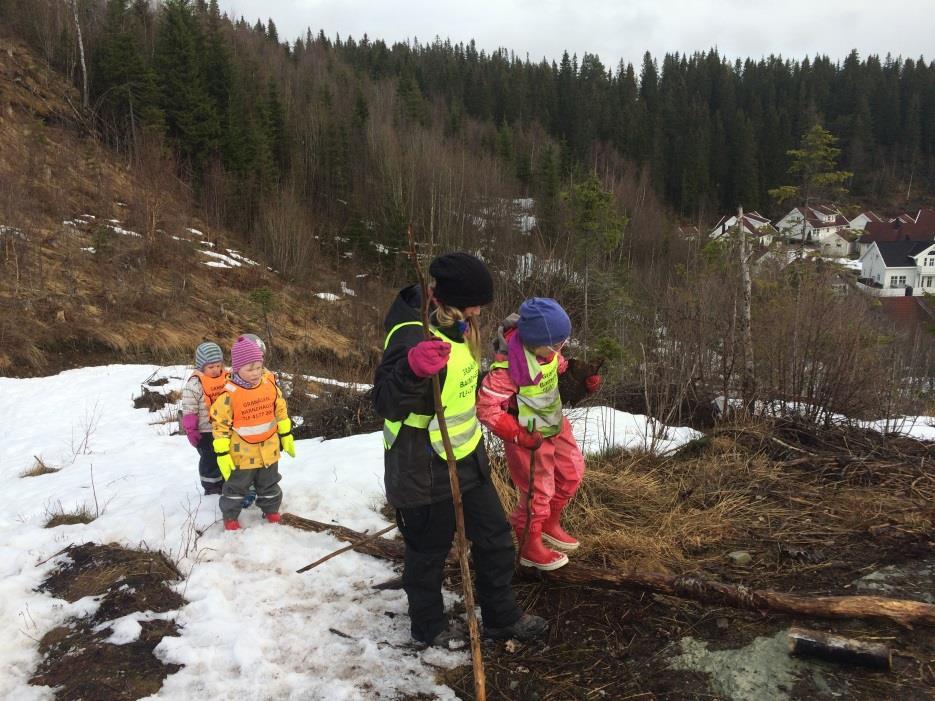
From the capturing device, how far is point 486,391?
2934mm

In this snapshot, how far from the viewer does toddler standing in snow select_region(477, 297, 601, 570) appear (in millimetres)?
2881

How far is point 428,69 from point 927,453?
7430 centimetres

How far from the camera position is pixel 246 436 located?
4.01 meters

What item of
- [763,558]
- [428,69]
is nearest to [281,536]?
[763,558]

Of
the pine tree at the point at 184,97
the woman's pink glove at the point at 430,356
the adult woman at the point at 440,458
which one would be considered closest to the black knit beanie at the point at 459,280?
the adult woman at the point at 440,458

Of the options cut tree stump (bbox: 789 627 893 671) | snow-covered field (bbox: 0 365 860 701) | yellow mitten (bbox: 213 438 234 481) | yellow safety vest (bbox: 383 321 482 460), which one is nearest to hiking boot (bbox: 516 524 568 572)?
snow-covered field (bbox: 0 365 860 701)

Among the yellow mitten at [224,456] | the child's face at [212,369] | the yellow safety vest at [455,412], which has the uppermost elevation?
the yellow safety vest at [455,412]

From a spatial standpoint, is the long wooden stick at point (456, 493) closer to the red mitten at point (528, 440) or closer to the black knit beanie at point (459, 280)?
the black knit beanie at point (459, 280)

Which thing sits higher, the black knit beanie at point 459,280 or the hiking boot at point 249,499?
the black knit beanie at point 459,280

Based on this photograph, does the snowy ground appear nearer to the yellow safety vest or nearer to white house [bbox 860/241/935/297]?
the yellow safety vest

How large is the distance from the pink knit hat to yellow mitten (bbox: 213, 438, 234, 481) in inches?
18.9

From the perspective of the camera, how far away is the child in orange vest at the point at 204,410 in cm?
456

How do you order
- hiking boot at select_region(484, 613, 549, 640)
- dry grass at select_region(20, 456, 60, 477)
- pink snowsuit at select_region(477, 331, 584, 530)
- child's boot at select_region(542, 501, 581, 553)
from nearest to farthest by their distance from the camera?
hiking boot at select_region(484, 613, 549, 640)
pink snowsuit at select_region(477, 331, 584, 530)
child's boot at select_region(542, 501, 581, 553)
dry grass at select_region(20, 456, 60, 477)

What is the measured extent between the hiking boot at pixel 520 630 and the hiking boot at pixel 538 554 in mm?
354
